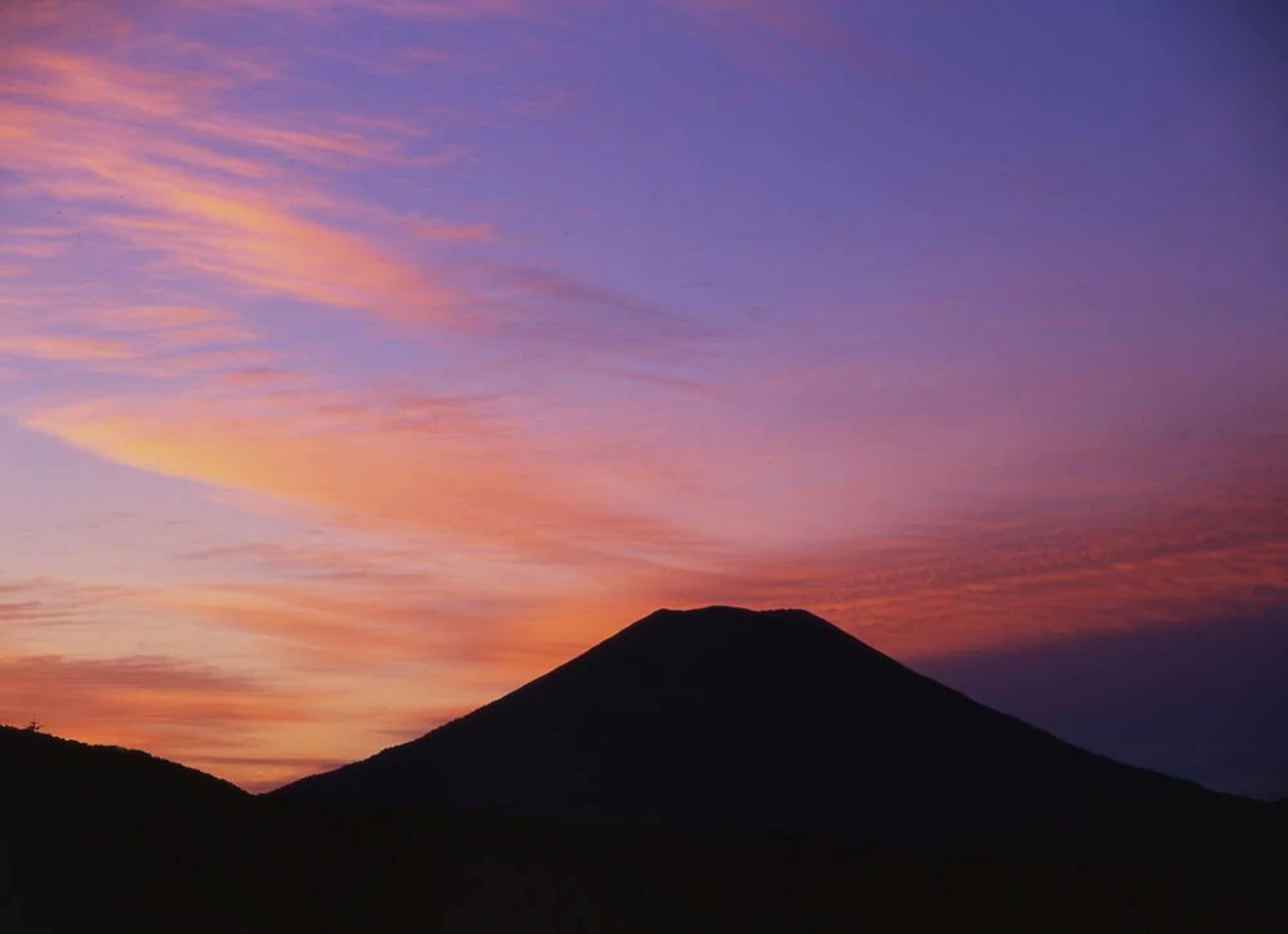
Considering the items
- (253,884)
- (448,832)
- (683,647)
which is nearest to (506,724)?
(683,647)

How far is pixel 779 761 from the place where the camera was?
53.7m

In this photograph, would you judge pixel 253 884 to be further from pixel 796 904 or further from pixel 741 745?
pixel 741 745

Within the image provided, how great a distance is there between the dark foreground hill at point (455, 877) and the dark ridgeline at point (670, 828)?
0.05 metres

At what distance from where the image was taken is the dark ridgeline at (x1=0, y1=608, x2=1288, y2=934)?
2125 centimetres

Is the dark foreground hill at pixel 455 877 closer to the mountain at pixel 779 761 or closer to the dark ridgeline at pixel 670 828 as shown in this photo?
the dark ridgeline at pixel 670 828

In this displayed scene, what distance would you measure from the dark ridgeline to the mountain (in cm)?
12

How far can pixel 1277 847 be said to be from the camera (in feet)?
149

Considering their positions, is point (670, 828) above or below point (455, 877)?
above

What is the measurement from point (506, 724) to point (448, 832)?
32.1 m

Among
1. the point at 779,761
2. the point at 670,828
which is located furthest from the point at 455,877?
the point at 779,761

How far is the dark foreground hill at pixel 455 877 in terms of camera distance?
2027 centimetres

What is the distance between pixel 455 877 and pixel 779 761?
101ft

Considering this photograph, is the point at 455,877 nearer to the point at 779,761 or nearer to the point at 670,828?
the point at 670,828

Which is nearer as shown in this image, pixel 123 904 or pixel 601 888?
pixel 123 904
